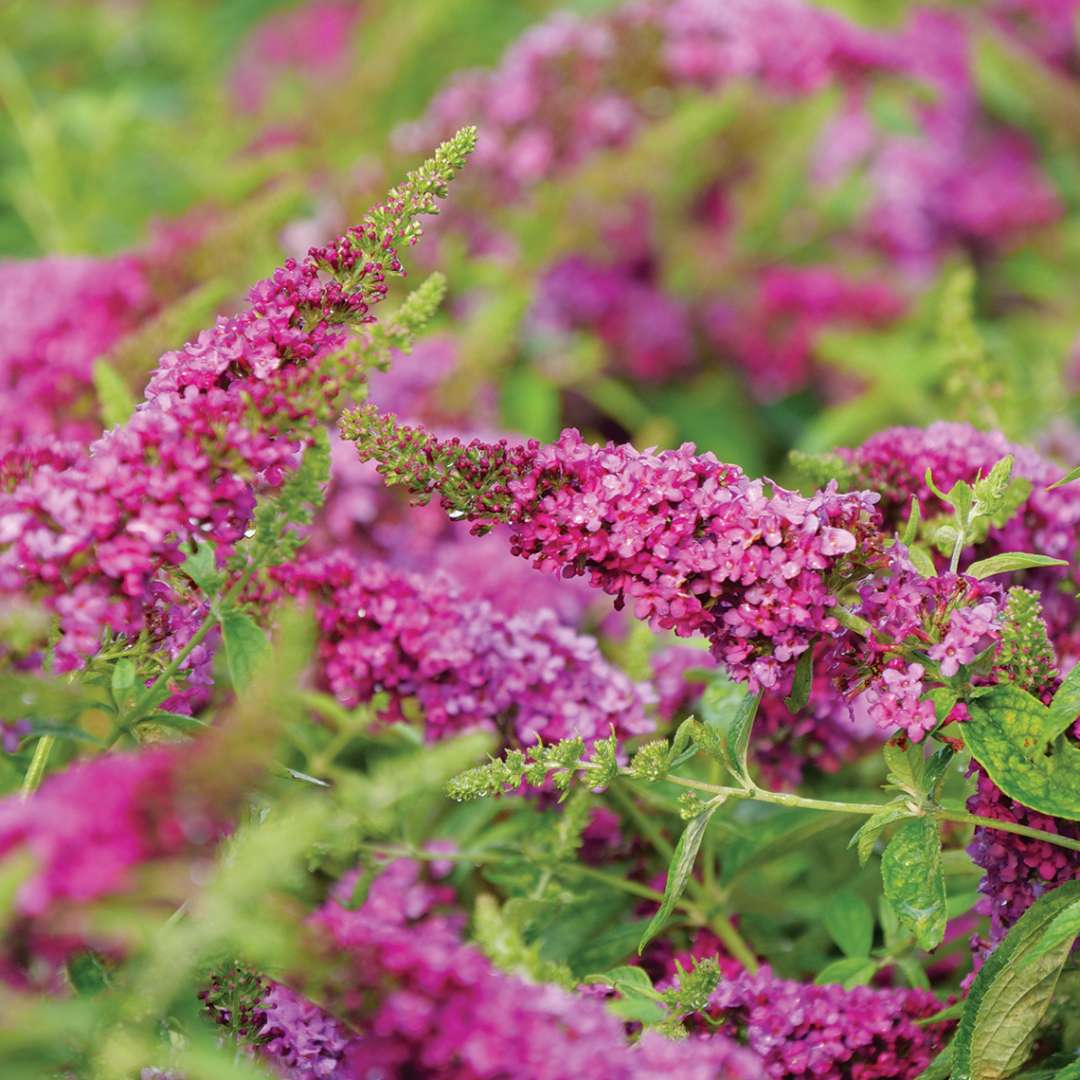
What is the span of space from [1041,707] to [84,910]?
0.67 m

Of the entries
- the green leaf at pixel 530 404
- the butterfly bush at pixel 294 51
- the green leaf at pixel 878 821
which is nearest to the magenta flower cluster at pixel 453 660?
the green leaf at pixel 878 821

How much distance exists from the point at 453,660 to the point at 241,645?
0.85 feet

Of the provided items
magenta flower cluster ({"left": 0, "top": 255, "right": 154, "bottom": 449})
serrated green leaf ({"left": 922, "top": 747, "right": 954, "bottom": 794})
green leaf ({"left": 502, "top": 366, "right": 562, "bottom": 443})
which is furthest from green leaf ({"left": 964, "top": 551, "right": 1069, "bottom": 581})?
green leaf ({"left": 502, "top": 366, "right": 562, "bottom": 443})

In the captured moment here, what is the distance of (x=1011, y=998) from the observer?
3.49ft

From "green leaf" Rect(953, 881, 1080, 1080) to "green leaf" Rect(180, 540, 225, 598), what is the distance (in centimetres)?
64

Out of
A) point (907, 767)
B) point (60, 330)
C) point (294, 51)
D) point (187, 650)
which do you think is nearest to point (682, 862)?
point (907, 767)

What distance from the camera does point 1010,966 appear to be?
1049mm

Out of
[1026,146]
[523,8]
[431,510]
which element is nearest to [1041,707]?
A: [431,510]

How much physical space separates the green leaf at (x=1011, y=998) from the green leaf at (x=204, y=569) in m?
0.64

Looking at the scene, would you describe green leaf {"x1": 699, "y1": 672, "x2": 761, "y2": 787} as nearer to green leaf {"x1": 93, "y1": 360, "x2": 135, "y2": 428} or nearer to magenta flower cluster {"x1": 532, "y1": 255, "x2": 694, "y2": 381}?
green leaf {"x1": 93, "y1": 360, "x2": 135, "y2": 428}

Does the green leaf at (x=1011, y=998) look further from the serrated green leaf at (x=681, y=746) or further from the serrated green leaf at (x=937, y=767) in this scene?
the serrated green leaf at (x=681, y=746)

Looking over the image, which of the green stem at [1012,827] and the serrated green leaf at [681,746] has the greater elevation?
the serrated green leaf at [681,746]

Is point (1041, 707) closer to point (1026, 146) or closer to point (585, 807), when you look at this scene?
point (585, 807)

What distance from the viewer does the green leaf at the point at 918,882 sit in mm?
1040
